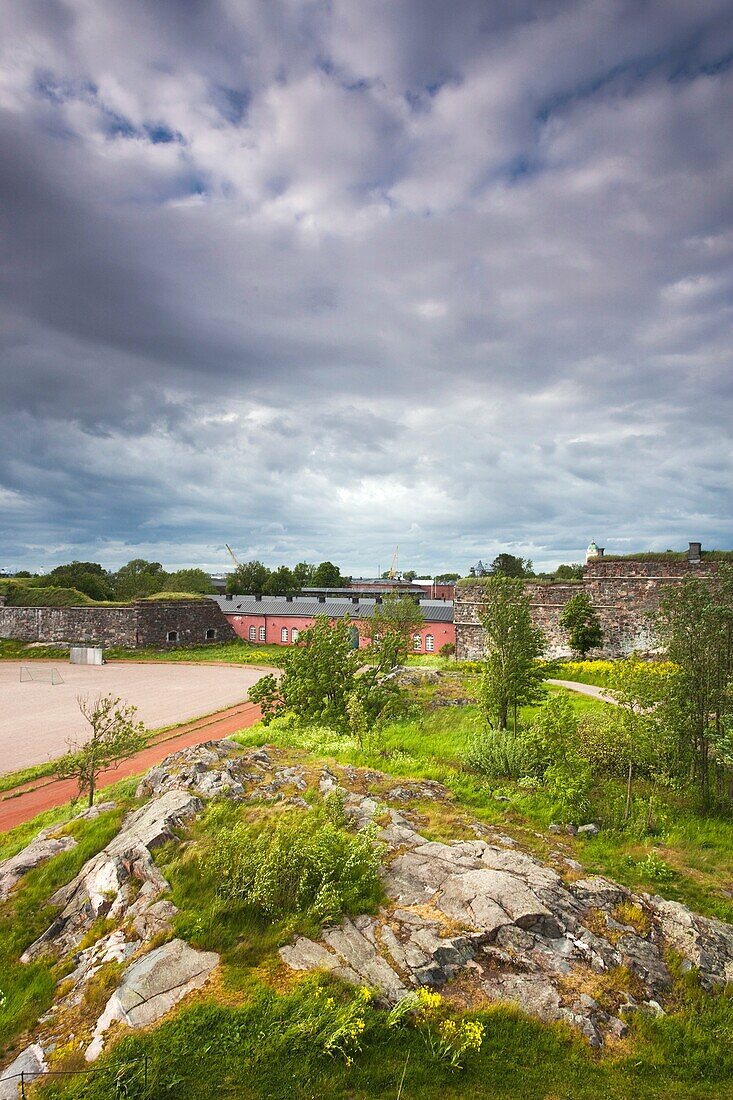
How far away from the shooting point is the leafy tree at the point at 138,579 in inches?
3113

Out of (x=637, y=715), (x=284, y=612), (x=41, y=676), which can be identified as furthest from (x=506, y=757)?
(x=284, y=612)

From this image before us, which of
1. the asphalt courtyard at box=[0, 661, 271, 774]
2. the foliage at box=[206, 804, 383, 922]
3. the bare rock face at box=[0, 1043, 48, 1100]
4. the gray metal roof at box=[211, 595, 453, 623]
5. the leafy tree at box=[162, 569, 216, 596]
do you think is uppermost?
the leafy tree at box=[162, 569, 216, 596]

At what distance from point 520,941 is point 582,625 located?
24.7m

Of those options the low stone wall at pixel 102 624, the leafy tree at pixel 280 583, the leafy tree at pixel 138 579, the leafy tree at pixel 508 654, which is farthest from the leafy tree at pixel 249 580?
the leafy tree at pixel 508 654

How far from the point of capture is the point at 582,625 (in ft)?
94.6

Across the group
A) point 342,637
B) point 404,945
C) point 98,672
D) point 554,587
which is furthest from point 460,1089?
point 98,672

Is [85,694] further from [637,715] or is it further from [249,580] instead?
[249,580]

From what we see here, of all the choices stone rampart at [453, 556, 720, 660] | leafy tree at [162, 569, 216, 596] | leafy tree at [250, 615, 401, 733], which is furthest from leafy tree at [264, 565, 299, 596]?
leafy tree at [250, 615, 401, 733]

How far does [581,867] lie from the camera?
7.88 m

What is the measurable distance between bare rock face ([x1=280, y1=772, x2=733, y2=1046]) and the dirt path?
1109 centimetres

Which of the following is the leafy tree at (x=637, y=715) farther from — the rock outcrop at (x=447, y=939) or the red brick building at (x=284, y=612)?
the red brick building at (x=284, y=612)

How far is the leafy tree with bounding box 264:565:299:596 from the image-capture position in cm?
7850

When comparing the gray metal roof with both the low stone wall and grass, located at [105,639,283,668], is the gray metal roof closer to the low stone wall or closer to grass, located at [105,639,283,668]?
grass, located at [105,639,283,668]

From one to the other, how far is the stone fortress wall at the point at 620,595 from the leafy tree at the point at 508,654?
10894 mm
